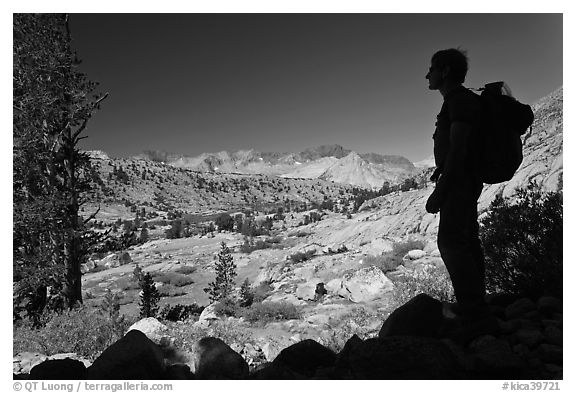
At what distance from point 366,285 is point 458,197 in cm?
537

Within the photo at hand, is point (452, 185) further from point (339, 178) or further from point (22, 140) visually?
point (339, 178)

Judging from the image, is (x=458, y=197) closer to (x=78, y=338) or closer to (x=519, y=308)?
(x=519, y=308)

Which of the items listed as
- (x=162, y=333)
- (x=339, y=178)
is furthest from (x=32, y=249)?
(x=339, y=178)

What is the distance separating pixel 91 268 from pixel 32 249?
720 inches

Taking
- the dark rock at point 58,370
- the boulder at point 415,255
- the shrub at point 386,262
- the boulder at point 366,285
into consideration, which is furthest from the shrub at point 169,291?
the dark rock at point 58,370

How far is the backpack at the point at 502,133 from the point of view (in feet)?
8.03

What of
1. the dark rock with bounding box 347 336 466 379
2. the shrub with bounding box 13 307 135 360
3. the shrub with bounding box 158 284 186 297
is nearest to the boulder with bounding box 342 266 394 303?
the shrub with bounding box 13 307 135 360

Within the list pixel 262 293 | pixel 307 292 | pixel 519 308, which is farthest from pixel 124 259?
pixel 519 308

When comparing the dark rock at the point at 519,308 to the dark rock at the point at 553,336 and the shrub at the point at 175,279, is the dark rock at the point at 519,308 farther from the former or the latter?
the shrub at the point at 175,279

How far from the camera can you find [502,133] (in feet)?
8.05

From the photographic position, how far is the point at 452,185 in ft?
8.55

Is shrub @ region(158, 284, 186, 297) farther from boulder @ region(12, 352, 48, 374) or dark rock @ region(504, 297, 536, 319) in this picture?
dark rock @ region(504, 297, 536, 319)

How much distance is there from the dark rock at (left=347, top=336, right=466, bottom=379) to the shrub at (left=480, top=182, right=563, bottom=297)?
2028 millimetres

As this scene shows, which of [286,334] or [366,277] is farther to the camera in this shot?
[366,277]
